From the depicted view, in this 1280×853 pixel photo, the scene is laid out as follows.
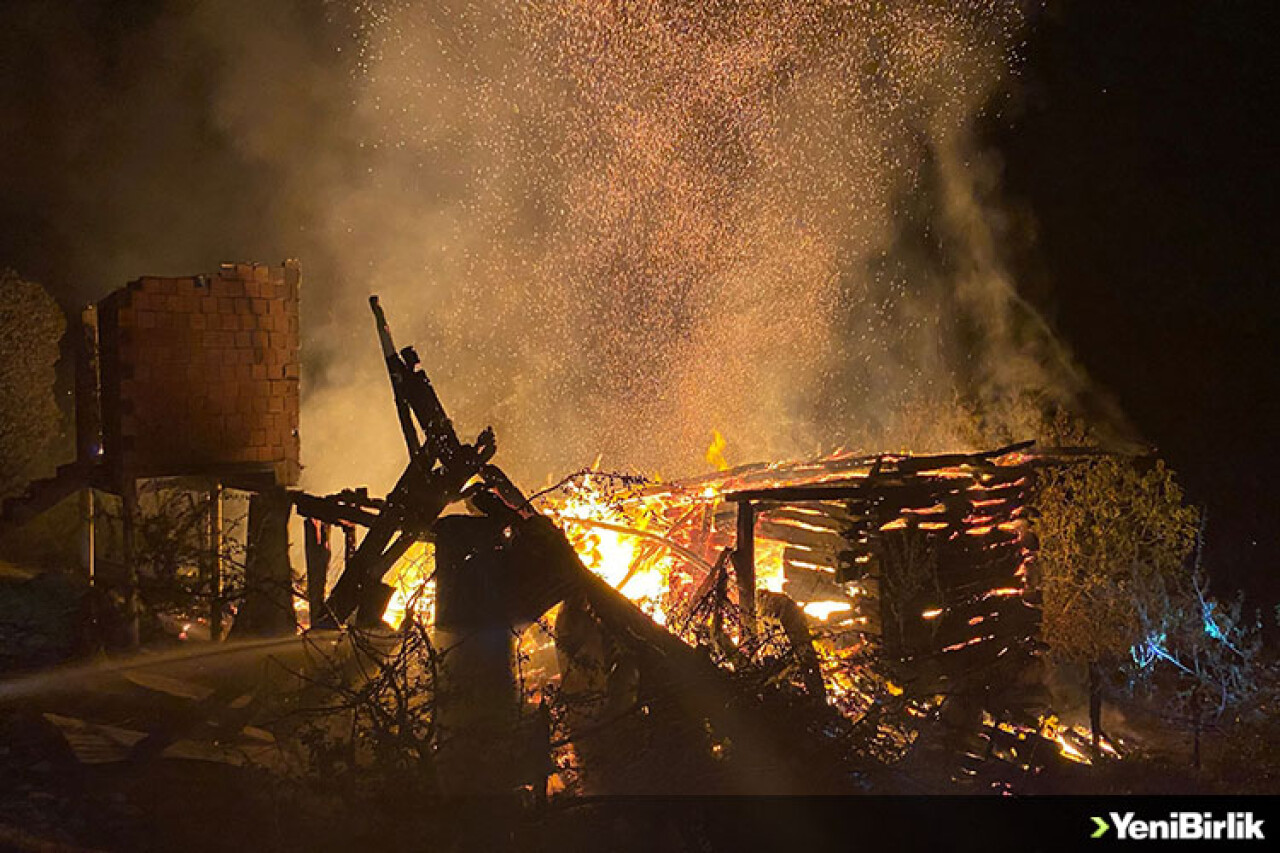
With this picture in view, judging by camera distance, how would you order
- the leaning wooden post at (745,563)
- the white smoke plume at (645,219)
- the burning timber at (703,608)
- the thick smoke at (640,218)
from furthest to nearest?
the white smoke plume at (645,219) → the thick smoke at (640,218) → the leaning wooden post at (745,563) → the burning timber at (703,608)

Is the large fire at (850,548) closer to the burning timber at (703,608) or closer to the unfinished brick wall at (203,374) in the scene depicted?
the burning timber at (703,608)

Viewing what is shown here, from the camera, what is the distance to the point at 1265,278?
54.7 feet

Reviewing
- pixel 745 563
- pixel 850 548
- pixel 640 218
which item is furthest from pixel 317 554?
pixel 640 218

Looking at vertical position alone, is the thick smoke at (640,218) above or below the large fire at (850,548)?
above

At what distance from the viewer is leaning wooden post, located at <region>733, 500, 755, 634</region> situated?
8008 mm

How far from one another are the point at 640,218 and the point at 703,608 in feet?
49.1

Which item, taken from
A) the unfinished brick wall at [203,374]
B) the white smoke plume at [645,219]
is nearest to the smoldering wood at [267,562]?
the unfinished brick wall at [203,374]

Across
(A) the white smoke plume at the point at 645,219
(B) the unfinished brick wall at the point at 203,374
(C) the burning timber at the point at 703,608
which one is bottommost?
(C) the burning timber at the point at 703,608

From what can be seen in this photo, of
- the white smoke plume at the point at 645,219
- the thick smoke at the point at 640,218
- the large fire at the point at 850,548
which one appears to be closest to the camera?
the large fire at the point at 850,548

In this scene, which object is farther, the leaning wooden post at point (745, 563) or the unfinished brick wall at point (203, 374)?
the unfinished brick wall at point (203, 374)

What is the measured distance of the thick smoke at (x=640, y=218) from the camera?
61.3ft

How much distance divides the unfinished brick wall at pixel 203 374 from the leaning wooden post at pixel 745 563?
4368mm

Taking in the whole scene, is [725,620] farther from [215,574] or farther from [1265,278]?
[1265,278]

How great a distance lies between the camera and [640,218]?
21.7 m
